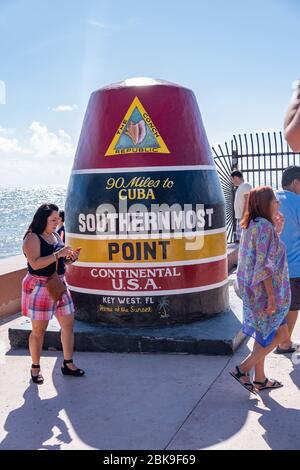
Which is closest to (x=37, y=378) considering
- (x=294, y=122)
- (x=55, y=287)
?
(x=55, y=287)

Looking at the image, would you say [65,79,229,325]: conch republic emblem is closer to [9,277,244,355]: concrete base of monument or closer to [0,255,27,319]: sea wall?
[9,277,244,355]: concrete base of monument

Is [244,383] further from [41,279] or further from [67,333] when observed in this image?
[41,279]

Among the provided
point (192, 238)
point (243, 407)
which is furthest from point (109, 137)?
point (243, 407)

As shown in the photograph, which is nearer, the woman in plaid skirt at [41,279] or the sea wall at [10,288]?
the woman in plaid skirt at [41,279]

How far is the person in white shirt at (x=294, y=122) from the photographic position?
204 centimetres

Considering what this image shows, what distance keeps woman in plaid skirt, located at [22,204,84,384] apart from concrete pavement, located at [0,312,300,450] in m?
0.43

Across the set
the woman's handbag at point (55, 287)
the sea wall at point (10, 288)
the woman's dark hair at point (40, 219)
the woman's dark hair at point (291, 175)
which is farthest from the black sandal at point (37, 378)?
the woman's dark hair at point (291, 175)

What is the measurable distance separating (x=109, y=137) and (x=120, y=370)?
247cm

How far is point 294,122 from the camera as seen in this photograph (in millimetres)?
2049

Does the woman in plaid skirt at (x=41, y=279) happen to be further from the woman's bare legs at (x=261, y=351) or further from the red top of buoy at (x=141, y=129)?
the woman's bare legs at (x=261, y=351)

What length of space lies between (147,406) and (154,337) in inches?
52.8

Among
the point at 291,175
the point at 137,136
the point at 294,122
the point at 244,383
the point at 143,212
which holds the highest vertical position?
the point at 137,136

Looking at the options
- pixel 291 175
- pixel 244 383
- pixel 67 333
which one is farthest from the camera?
pixel 291 175

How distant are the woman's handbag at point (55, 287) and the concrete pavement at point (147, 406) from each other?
776 millimetres
